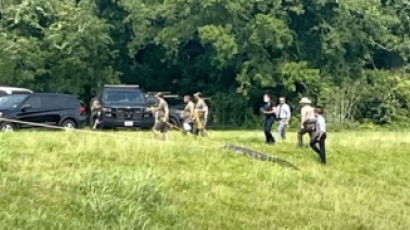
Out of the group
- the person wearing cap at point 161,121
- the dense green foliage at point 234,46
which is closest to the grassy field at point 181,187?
the person wearing cap at point 161,121

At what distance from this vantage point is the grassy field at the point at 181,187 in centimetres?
1494

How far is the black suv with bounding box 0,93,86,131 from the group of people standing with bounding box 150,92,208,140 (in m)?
4.72

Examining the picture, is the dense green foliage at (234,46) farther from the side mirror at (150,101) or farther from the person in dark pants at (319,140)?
the person in dark pants at (319,140)

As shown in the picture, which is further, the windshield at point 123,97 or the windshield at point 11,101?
the windshield at point 123,97

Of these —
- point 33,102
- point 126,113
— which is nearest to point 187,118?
point 126,113

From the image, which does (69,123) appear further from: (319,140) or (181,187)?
(181,187)

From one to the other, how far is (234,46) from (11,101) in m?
12.8

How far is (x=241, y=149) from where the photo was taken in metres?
22.8

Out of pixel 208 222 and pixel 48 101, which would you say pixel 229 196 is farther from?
pixel 48 101

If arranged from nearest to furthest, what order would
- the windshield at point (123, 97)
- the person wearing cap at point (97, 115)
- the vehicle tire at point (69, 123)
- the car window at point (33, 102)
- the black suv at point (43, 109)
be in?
the black suv at point (43, 109) < the car window at point (33, 102) < the vehicle tire at point (69, 123) < the person wearing cap at point (97, 115) < the windshield at point (123, 97)

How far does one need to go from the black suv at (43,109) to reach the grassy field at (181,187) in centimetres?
803

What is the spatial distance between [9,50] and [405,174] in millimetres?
23092

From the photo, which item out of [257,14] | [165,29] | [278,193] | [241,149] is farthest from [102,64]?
[278,193]

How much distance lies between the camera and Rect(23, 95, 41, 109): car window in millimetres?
31453
